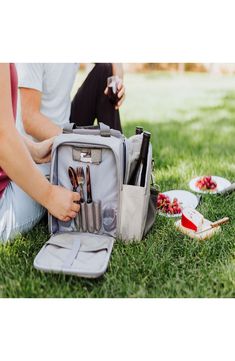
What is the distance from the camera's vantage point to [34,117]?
2.30 meters

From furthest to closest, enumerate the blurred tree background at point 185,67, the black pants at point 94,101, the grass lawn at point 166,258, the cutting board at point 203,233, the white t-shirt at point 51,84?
the blurred tree background at point 185,67 → the black pants at point 94,101 → the white t-shirt at point 51,84 → the cutting board at point 203,233 → the grass lawn at point 166,258

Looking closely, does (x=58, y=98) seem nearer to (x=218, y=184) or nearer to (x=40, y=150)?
(x=40, y=150)

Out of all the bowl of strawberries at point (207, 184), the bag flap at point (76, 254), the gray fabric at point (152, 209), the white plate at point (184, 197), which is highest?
the gray fabric at point (152, 209)

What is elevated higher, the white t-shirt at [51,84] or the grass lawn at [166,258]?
the white t-shirt at [51,84]

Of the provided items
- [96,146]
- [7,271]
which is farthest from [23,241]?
[96,146]

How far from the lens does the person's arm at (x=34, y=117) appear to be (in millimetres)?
2285

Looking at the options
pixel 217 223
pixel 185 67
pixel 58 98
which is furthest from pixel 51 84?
pixel 185 67

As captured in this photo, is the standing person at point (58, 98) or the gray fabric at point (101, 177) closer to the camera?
the gray fabric at point (101, 177)

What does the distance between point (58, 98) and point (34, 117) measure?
0.74 feet

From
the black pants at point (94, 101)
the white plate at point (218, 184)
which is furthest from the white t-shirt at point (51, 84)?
the white plate at point (218, 184)

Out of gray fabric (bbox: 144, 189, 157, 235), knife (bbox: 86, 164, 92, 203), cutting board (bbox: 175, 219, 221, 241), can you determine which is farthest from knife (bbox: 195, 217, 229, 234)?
knife (bbox: 86, 164, 92, 203)

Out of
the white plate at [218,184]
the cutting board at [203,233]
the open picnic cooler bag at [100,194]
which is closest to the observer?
the open picnic cooler bag at [100,194]

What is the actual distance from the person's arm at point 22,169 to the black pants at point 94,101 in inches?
33.0

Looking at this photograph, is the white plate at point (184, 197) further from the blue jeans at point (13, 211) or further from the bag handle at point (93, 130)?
the blue jeans at point (13, 211)
